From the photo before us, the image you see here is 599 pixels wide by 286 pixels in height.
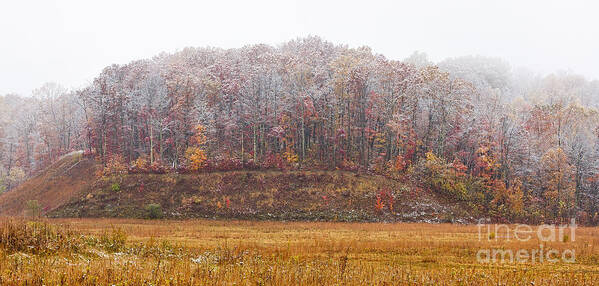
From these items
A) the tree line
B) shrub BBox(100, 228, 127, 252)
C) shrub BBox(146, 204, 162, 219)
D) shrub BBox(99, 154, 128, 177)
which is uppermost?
the tree line

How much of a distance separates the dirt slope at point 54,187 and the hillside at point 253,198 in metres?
0.24

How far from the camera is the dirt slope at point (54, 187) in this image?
123 ft

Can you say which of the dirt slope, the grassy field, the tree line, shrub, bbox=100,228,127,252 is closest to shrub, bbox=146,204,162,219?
the tree line

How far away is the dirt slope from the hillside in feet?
0.77

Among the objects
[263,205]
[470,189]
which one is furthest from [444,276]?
[470,189]

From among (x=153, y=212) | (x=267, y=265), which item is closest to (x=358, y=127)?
(x=153, y=212)

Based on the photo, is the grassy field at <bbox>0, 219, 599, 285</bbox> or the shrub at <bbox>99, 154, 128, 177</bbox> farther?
the shrub at <bbox>99, 154, 128, 177</bbox>

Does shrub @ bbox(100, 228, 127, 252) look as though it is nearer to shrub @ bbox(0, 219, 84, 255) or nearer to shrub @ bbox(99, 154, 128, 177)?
shrub @ bbox(0, 219, 84, 255)

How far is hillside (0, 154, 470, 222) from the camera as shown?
105 ft

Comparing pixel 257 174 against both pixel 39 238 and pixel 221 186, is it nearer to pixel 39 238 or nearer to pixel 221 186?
pixel 221 186

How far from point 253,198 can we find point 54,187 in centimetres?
2770

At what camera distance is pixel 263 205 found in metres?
33.3

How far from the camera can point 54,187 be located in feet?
136

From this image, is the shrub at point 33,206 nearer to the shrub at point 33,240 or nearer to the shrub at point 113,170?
the shrub at point 113,170
